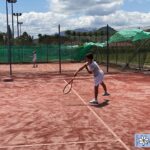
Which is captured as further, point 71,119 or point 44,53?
point 44,53

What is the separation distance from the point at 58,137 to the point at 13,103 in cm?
496

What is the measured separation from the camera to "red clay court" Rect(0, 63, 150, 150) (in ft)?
27.1

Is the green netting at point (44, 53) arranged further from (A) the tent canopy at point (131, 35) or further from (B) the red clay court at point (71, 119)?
(B) the red clay court at point (71, 119)

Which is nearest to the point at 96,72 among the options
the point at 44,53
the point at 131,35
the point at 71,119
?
the point at 71,119

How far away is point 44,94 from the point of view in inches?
612

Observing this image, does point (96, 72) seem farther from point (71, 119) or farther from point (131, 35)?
point (131, 35)

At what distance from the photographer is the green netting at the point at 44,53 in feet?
144

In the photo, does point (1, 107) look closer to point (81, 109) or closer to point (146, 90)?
point (81, 109)

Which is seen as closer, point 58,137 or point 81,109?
point 58,137

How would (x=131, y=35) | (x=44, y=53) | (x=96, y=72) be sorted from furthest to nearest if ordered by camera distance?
(x=44, y=53) → (x=131, y=35) → (x=96, y=72)

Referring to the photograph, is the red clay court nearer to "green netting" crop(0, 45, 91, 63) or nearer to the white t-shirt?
the white t-shirt

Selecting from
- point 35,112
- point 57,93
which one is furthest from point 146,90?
point 35,112

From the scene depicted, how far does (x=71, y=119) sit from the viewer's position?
1057cm

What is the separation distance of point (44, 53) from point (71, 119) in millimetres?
35484
